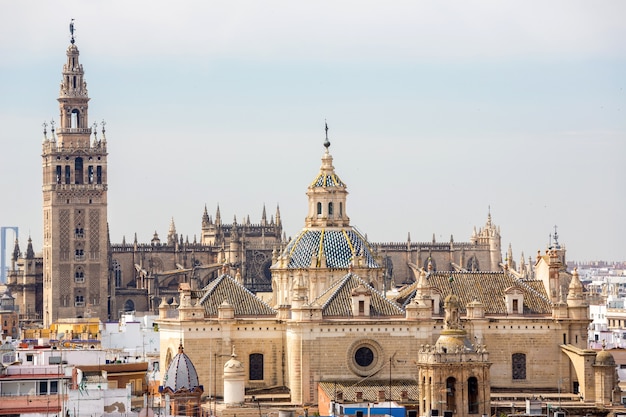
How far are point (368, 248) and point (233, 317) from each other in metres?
7.41

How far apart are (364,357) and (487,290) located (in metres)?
5.99

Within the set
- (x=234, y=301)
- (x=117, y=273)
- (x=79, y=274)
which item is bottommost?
(x=234, y=301)

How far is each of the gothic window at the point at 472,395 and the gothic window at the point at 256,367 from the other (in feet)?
39.6

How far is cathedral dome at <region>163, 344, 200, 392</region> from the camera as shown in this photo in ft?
226

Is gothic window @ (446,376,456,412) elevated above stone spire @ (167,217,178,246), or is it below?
below

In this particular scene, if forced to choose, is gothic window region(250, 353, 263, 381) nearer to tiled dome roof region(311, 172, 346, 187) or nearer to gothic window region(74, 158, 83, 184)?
tiled dome roof region(311, 172, 346, 187)

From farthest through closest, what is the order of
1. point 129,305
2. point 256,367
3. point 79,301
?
point 129,305 → point 79,301 → point 256,367

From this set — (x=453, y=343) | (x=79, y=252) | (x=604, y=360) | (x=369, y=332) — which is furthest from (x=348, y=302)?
(x=79, y=252)

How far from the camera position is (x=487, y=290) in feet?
257

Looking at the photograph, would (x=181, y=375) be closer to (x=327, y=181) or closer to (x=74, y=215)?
(x=327, y=181)

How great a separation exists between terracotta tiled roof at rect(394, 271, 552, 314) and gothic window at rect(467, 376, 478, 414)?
10668 mm

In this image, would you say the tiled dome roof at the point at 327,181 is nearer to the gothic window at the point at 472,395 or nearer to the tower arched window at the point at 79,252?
the gothic window at the point at 472,395

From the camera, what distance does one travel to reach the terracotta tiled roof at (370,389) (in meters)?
70.4

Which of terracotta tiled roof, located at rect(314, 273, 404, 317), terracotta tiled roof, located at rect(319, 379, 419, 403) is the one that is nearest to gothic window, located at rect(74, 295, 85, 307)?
terracotta tiled roof, located at rect(314, 273, 404, 317)
